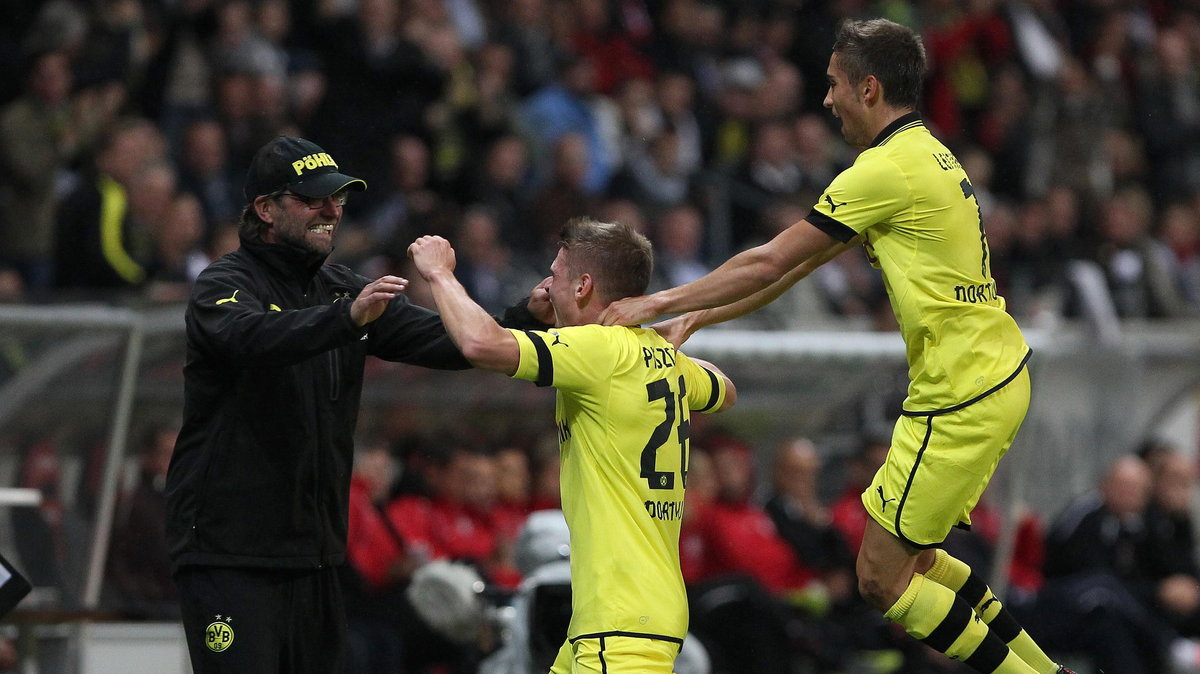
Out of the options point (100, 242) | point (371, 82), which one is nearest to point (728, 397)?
point (100, 242)

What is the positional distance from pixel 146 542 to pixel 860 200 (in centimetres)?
526

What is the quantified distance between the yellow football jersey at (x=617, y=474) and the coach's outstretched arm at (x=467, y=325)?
5cm

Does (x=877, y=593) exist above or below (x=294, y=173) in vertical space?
below

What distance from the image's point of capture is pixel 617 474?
498cm

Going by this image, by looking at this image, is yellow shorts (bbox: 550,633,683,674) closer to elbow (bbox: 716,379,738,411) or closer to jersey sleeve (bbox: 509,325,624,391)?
jersey sleeve (bbox: 509,325,624,391)

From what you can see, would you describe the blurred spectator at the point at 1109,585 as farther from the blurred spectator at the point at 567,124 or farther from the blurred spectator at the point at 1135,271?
the blurred spectator at the point at 567,124

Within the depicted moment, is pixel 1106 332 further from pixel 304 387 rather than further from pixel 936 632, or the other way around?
pixel 304 387

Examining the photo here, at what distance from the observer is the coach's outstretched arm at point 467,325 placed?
16.0ft

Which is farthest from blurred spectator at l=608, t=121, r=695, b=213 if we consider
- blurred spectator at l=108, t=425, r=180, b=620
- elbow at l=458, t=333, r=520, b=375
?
elbow at l=458, t=333, r=520, b=375

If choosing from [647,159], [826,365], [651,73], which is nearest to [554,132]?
[647,159]

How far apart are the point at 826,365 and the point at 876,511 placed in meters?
5.78

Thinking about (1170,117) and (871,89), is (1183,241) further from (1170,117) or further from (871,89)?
(871,89)

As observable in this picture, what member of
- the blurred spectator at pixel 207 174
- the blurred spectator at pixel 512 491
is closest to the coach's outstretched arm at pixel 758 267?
the blurred spectator at pixel 512 491

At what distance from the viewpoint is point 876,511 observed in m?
5.88
